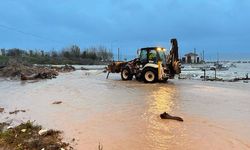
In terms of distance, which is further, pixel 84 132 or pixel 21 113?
pixel 21 113

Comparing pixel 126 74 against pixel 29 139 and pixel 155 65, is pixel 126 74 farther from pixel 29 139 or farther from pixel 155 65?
pixel 29 139

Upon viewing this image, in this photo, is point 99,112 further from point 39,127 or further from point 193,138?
point 193,138

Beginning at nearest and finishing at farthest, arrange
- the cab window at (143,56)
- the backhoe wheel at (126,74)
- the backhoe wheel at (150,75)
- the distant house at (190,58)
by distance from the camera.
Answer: the backhoe wheel at (150,75)
the cab window at (143,56)
the backhoe wheel at (126,74)
the distant house at (190,58)

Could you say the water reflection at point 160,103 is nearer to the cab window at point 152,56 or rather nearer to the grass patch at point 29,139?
the grass patch at point 29,139

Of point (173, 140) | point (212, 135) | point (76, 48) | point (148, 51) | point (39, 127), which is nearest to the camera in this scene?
point (173, 140)

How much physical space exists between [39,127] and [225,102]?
778 cm

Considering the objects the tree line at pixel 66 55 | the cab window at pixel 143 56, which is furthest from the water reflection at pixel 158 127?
the tree line at pixel 66 55

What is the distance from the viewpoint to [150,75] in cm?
2281

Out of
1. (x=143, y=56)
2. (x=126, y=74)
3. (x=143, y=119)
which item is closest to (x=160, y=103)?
(x=143, y=119)

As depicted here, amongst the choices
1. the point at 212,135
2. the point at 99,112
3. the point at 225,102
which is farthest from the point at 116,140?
the point at 225,102

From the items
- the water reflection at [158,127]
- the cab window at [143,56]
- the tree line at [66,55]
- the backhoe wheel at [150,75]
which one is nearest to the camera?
the water reflection at [158,127]

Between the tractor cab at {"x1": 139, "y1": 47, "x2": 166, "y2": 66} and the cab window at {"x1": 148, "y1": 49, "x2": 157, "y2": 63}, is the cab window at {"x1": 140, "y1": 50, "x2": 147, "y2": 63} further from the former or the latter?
the cab window at {"x1": 148, "y1": 49, "x2": 157, "y2": 63}

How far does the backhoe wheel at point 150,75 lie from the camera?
2261 cm

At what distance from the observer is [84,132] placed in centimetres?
867
